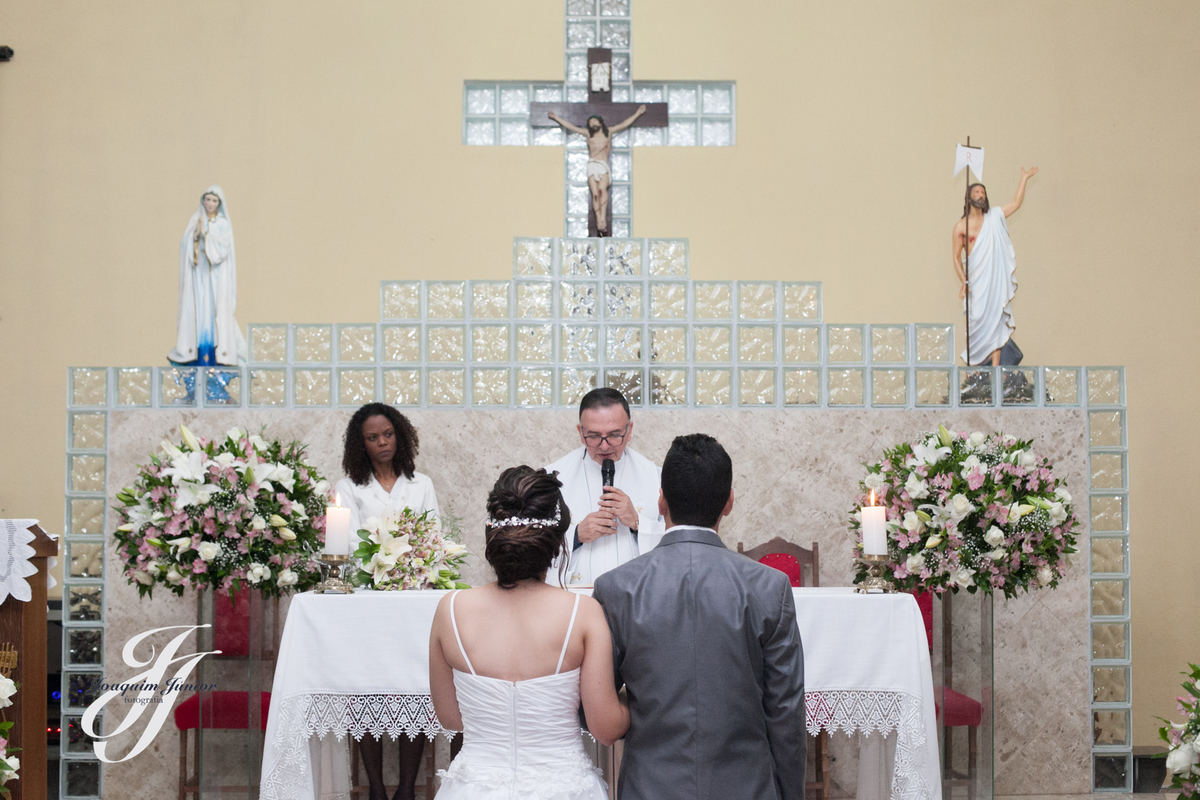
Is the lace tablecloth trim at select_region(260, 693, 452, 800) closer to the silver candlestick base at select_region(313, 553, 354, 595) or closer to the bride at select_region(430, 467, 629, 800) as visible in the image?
the silver candlestick base at select_region(313, 553, 354, 595)

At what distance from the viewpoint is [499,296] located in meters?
5.67

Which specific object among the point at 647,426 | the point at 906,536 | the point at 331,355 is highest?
the point at 331,355

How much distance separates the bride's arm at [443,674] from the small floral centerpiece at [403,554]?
4.01ft

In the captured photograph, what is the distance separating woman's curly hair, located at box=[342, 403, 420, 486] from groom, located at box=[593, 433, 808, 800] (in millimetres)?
2747

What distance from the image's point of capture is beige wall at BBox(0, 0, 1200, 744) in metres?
7.26

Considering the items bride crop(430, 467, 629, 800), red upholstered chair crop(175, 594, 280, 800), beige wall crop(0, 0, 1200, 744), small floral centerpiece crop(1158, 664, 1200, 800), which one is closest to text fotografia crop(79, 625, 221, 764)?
red upholstered chair crop(175, 594, 280, 800)

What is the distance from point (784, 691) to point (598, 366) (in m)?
3.40

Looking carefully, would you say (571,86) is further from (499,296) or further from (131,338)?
(131,338)

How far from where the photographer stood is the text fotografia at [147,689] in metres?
5.23

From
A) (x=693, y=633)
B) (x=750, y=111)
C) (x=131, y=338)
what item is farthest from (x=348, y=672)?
(x=750, y=111)

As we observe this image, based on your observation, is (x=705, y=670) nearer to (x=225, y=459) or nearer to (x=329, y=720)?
(x=329, y=720)

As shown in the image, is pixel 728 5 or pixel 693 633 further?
pixel 728 5

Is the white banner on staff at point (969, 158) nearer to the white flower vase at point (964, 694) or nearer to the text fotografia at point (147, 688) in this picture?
the white flower vase at point (964, 694)

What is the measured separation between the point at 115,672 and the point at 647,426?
10.2ft
